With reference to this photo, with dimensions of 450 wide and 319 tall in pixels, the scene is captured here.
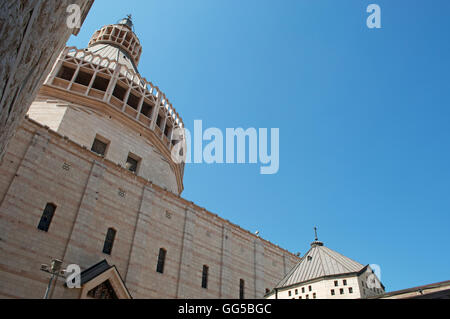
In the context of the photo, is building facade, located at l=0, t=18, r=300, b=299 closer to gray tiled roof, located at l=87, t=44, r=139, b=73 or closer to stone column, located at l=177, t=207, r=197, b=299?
stone column, located at l=177, t=207, r=197, b=299

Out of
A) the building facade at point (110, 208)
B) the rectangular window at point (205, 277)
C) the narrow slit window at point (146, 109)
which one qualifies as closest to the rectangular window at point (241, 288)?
the building facade at point (110, 208)

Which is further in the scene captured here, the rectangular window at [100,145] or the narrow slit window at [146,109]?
the narrow slit window at [146,109]

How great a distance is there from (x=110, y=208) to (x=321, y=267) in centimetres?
1290

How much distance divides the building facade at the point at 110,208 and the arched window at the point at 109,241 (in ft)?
0.20

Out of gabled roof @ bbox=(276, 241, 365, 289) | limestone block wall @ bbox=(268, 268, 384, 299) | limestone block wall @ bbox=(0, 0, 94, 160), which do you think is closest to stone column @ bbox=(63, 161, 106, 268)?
gabled roof @ bbox=(276, 241, 365, 289)

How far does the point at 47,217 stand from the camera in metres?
17.5

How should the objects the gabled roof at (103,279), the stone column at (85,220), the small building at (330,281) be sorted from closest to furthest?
the small building at (330,281) < the gabled roof at (103,279) < the stone column at (85,220)

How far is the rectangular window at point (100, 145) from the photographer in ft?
84.3

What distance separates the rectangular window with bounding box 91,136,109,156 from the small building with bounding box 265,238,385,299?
16430 mm

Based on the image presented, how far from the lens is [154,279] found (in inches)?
810

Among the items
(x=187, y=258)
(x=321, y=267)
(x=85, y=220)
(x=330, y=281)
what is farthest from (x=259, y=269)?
(x=85, y=220)

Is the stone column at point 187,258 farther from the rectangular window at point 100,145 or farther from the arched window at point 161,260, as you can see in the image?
the rectangular window at point 100,145

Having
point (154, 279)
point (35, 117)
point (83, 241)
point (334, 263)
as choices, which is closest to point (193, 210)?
point (154, 279)

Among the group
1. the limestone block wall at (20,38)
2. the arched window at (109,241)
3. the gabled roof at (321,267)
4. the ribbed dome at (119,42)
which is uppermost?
the ribbed dome at (119,42)
